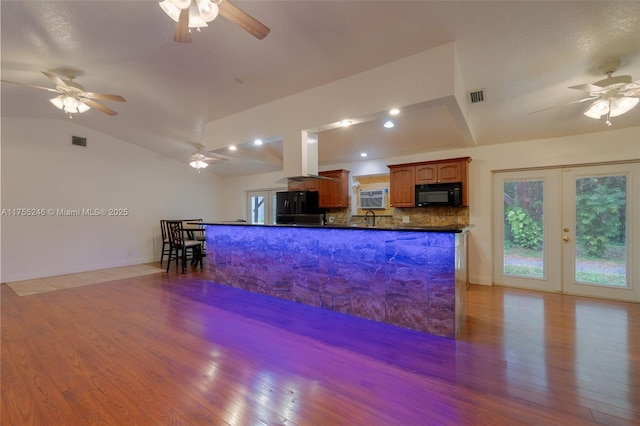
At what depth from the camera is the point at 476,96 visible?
3.17 metres

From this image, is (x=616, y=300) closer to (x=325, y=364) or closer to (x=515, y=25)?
(x=515, y=25)

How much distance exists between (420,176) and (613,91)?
2397mm

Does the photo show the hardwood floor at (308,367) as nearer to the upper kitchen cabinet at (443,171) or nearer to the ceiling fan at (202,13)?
A: the upper kitchen cabinet at (443,171)

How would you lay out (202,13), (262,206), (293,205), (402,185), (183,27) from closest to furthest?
(202,13), (183,27), (402,185), (293,205), (262,206)

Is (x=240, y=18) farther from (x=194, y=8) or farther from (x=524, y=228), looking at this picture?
(x=524, y=228)

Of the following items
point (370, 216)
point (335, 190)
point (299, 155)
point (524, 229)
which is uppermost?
point (299, 155)

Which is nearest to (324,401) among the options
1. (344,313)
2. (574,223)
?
(344,313)

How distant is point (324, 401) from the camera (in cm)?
169

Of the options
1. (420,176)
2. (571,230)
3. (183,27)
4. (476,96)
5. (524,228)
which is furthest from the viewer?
(420,176)

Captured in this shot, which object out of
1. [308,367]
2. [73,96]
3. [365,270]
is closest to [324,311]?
[365,270]

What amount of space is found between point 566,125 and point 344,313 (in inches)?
149

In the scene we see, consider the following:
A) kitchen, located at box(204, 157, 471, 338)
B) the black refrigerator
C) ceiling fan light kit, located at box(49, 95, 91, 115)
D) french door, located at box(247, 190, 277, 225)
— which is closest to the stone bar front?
kitchen, located at box(204, 157, 471, 338)

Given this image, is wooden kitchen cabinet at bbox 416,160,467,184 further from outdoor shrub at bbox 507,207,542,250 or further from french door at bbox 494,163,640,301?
outdoor shrub at bbox 507,207,542,250

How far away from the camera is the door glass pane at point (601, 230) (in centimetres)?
364
